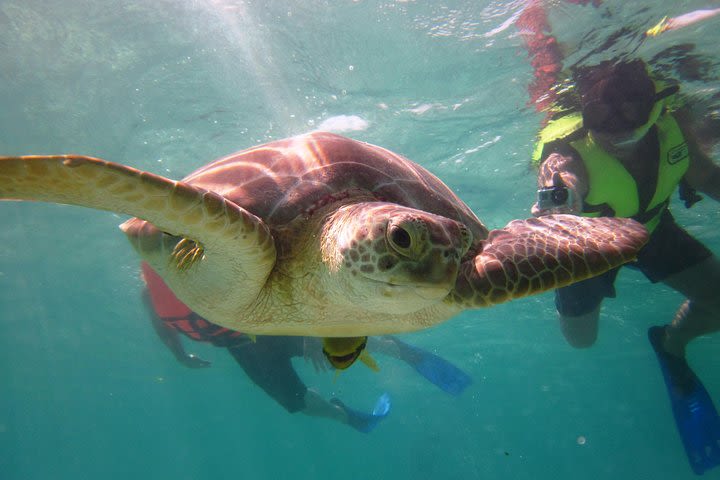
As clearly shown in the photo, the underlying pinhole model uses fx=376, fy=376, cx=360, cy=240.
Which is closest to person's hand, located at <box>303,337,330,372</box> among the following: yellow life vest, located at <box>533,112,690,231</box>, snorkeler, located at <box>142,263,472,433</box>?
snorkeler, located at <box>142,263,472,433</box>

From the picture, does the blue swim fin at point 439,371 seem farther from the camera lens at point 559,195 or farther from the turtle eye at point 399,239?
the turtle eye at point 399,239

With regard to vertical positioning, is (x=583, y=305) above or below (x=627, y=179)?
below

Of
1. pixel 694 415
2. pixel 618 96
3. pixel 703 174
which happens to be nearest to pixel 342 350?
pixel 694 415

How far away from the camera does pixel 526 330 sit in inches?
1090

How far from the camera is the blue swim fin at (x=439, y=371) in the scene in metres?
9.77

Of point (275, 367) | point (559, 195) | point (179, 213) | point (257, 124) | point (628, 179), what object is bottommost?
point (275, 367)

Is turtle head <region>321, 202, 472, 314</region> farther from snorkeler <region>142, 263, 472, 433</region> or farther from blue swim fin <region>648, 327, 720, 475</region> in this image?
blue swim fin <region>648, 327, 720, 475</region>

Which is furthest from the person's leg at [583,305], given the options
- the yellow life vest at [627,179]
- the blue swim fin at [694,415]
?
the blue swim fin at [694,415]

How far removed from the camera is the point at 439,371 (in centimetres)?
1084

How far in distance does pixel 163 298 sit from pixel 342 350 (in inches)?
246

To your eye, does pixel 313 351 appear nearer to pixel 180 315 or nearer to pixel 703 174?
pixel 180 315

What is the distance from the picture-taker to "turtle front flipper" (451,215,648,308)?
2053mm

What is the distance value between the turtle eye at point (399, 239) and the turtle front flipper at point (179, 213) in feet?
2.27

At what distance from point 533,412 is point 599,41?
6382cm
